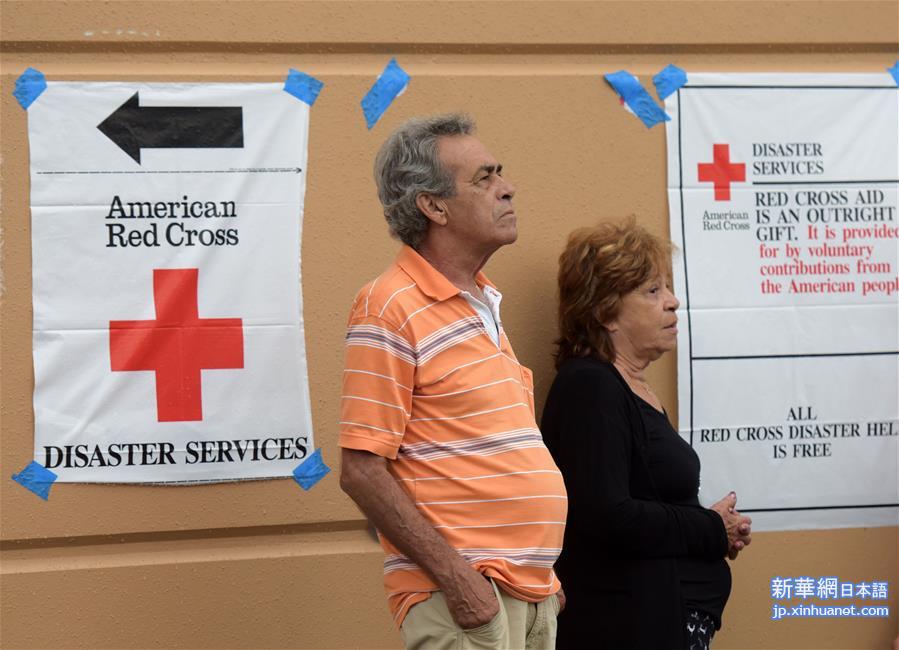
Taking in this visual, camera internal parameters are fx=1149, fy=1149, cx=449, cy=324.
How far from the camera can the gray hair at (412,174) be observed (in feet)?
8.25

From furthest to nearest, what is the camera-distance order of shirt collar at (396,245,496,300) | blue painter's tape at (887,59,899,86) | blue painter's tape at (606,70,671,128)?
blue painter's tape at (887,59,899,86) < blue painter's tape at (606,70,671,128) < shirt collar at (396,245,496,300)

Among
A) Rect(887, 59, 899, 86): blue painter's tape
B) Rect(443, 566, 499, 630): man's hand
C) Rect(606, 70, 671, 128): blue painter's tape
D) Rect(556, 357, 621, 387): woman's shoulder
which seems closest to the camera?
Rect(443, 566, 499, 630): man's hand

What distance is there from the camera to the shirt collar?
243 cm

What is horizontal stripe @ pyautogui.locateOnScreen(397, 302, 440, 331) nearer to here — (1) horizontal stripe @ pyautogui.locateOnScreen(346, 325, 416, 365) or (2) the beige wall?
(1) horizontal stripe @ pyautogui.locateOnScreen(346, 325, 416, 365)

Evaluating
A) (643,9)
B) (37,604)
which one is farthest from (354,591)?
(643,9)

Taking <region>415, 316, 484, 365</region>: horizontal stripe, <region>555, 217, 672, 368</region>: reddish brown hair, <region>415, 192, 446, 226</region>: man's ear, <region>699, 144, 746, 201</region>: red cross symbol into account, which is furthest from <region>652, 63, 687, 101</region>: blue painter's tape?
<region>415, 316, 484, 365</region>: horizontal stripe

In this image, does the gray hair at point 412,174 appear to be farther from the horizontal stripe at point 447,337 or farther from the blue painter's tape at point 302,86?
the blue painter's tape at point 302,86

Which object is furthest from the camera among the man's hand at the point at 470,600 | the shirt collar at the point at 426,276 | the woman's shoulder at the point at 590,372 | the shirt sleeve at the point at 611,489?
the woman's shoulder at the point at 590,372

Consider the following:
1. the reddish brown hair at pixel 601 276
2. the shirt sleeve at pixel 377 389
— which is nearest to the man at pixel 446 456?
the shirt sleeve at pixel 377 389

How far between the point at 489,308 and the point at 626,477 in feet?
1.79

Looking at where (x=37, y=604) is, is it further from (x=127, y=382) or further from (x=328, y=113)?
(x=328, y=113)

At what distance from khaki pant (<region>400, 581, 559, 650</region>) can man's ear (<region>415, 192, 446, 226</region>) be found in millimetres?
793

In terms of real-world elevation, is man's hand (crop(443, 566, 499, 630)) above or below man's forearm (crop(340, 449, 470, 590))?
below

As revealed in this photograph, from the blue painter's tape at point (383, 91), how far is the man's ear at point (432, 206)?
75 centimetres
